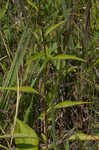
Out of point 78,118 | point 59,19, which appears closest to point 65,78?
point 78,118

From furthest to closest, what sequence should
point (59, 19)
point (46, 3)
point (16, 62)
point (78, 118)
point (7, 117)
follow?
point (46, 3) → point (59, 19) → point (78, 118) → point (7, 117) → point (16, 62)

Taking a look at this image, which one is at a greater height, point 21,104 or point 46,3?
point 46,3

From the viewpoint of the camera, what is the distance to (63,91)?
1.05 metres

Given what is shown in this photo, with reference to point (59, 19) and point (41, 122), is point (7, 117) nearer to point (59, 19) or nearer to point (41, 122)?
point (41, 122)

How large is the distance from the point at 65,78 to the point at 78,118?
0.60 ft

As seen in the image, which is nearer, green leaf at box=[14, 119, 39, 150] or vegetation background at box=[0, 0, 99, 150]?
green leaf at box=[14, 119, 39, 150]

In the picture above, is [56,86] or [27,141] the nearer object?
[27,141]

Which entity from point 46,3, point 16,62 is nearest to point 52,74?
point 16,62

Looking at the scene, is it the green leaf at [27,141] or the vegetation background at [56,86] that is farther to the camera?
the vegetation background at [56,86]

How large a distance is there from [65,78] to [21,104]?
0.24 metres

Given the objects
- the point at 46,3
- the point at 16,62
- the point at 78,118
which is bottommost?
the point at 78,118

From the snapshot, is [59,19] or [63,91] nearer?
[63,91]

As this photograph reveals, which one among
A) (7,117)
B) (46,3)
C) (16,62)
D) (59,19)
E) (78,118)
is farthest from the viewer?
(46,3)

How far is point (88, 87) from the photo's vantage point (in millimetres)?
1045
